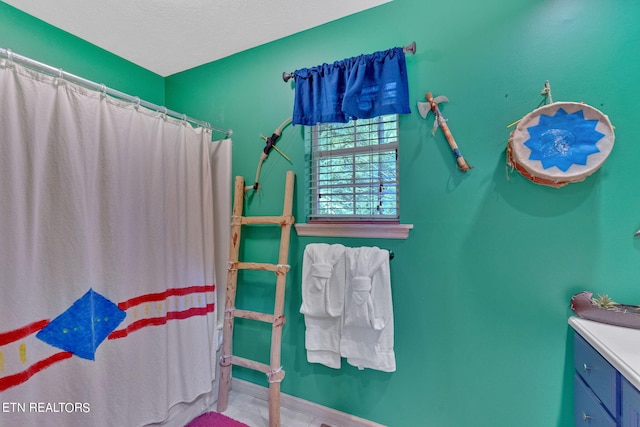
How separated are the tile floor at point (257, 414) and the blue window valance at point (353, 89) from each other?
1917 millimetres

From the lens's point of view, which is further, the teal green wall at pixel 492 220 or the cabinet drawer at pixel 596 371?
the teal green wall at pixel 492 220

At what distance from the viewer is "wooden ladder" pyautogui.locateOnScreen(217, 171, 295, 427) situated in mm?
1664

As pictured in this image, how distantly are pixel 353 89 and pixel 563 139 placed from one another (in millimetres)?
1034

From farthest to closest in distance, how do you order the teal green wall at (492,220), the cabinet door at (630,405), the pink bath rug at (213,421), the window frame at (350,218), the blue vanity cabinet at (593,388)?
the pink bath rug at (213,421), the window frame at (350,218), the teal green wall at (492,220), the blue vanity cabinet at (593,388), the cabinet door at (630,405)

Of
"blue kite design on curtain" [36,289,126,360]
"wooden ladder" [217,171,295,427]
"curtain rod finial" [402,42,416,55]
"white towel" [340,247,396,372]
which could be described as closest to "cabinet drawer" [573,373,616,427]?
"white towel" [340,247,396,372]

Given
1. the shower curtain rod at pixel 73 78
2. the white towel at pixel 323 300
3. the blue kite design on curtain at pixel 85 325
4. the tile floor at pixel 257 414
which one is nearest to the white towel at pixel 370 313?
the white towel at pixel 323 300

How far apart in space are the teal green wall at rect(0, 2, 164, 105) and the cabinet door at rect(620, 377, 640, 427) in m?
3.21

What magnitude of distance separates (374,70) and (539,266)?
1.35 m

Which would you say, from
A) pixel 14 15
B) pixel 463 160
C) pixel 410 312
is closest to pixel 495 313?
pixel 410 312

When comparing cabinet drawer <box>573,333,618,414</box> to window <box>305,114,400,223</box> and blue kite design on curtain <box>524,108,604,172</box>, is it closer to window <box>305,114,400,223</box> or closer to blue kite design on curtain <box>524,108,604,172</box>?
blue kite design on curtain <box>524,108,604,172</box>

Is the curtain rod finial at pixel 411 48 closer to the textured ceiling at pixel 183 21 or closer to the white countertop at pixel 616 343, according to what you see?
the textured ceiling at pixel 183 21

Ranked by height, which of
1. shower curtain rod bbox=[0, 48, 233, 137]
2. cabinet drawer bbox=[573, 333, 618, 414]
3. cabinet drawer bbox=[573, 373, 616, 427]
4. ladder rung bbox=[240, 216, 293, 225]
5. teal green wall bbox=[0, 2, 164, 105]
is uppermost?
teal green wall bbox=[0, 2, 164, 105]

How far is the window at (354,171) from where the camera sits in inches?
64.5

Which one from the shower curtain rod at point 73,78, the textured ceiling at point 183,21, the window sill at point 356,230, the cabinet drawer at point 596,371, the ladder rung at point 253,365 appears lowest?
the ladder rung at point 253,365
